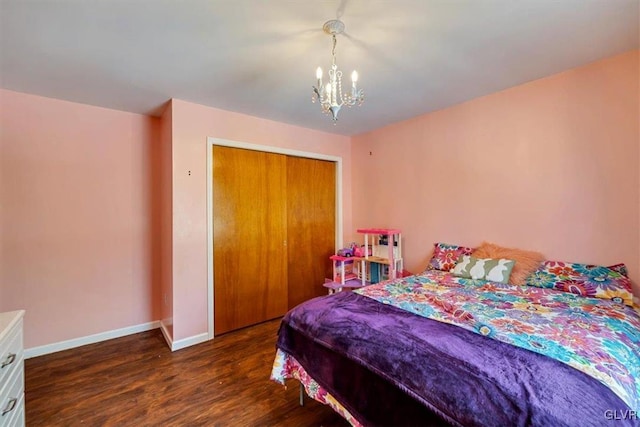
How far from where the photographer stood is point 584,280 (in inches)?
80.2

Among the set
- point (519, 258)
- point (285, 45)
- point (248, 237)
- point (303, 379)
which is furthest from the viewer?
point (248, 237)

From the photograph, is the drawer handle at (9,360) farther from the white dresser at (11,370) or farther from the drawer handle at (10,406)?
the drawer handle at (10,406)

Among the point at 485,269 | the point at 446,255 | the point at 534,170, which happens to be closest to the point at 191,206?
the point at 446,255

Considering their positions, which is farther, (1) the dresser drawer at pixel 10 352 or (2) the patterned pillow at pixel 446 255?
(2) the patterned pillow at pixel 446 255

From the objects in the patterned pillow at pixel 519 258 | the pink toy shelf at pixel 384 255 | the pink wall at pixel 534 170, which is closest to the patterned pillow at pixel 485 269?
the patterned pillow at pixel 519 258

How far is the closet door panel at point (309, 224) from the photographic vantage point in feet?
11.8

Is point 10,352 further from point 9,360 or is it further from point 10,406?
point 10,406

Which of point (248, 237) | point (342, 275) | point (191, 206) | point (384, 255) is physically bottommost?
point (342, 275)

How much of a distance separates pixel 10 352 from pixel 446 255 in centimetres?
318

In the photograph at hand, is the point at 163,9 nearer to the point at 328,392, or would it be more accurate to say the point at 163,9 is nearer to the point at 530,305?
the point at 328,392

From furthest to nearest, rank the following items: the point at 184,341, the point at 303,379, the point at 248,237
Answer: the point at 248,237 → the point at 184,341 → the point at 303,379

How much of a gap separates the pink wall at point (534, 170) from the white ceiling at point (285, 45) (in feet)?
0.72

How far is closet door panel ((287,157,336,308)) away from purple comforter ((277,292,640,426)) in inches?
72.7

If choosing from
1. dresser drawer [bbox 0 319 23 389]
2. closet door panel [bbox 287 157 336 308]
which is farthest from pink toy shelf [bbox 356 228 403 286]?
dresser drawer [bbox 0 319 23 389]
